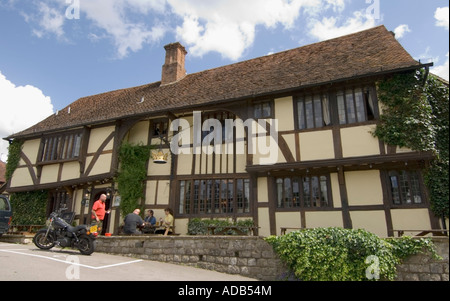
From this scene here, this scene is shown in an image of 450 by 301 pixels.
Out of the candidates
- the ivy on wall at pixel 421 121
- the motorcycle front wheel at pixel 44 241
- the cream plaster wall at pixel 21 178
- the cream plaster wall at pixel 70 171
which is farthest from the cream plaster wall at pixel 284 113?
the cream plaster wall at pixel 21 178

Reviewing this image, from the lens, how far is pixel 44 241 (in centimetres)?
859

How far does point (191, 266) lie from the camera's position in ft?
26.5

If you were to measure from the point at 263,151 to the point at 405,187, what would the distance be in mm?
4152

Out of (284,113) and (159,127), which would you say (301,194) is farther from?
(159,127)

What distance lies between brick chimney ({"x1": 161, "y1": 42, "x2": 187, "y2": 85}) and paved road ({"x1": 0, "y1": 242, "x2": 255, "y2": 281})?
960 cm

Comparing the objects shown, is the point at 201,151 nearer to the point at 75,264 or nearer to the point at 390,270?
the point at 75,264

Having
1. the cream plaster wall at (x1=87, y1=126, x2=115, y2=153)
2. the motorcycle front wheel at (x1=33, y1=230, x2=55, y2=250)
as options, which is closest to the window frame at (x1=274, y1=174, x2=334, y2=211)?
the motorcycle front wheel at (x1=33, y1=230, x2=55, y2=250)

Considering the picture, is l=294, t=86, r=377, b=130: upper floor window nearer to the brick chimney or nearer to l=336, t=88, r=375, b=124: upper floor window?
l=336, t=88, r=375, b=124: upper floor window

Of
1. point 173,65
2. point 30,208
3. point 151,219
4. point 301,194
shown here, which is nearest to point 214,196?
point 151,219

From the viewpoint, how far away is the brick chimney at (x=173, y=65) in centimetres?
1564

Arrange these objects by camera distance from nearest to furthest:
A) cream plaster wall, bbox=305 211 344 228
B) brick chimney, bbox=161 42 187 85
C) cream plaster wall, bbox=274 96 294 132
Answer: cream plaster wall, bbox=305 211 344 228
cream plaster wall, bbox=274 96 294 132
brick chimney, bbox=161 42 187 85

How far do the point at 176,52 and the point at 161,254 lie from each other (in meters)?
10.6

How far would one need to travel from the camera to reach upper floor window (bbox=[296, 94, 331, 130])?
984 cm

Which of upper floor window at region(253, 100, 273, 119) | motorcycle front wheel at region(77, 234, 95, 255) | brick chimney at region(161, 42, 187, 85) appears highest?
brick chimney at region(161, 42, 187, 85)
